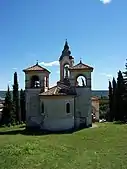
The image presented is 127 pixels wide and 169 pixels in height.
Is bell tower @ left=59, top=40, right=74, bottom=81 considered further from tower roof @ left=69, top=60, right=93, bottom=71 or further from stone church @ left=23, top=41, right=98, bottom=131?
tower roof @ left=69, top=60, right=93, bottom=71

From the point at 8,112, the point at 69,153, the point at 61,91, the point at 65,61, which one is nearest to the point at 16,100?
the point at 8,112

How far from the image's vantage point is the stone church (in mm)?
35947

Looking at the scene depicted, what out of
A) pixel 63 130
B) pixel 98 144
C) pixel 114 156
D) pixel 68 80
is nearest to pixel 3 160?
pixel 114 156

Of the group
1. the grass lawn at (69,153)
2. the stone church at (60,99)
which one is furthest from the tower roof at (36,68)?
the grass lawn at (69,153)

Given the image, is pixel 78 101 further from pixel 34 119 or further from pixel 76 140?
pixel 76 140

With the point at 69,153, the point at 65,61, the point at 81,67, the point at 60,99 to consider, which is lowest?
the point at 69,153

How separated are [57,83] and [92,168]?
22940 mm

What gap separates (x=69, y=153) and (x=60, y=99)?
13837 millimetres

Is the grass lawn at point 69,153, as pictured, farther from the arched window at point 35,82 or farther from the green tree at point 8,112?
the green tree at point 8,112

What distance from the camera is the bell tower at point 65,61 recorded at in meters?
41.8

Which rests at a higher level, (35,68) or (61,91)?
(35,68)

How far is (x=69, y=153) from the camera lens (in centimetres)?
2230

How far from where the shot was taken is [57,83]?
132 ft

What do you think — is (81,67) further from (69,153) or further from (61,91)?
(69,153)
